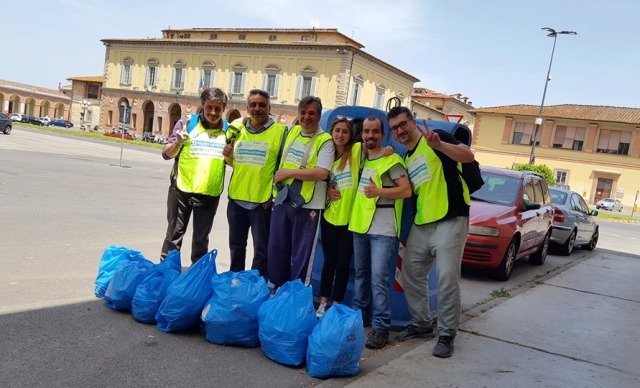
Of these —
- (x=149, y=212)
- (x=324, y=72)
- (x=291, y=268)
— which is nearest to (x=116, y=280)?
(x=291, y=268)

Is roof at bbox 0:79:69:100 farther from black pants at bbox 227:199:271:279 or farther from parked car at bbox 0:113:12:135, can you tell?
black pants at bbox 227:199:271:279

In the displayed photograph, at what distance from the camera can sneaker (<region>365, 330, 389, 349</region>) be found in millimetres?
4531

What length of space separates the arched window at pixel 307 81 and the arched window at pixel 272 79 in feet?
8.52

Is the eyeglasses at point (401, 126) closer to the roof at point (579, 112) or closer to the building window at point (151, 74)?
the roof at point (579, 112)

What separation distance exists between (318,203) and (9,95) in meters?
99.0

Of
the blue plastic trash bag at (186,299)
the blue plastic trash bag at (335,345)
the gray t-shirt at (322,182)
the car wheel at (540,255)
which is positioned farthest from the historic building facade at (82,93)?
the blue plastic trash bag at (335,345)

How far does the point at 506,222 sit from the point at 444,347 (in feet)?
13.0

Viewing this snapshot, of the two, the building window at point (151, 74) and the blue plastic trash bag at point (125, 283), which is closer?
the blue plastic trash bag at point (125, 283)

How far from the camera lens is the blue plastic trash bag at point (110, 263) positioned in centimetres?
489

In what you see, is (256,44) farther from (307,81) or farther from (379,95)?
(379,95)

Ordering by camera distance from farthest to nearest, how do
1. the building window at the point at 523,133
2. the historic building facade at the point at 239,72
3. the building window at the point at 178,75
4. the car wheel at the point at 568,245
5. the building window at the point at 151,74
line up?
the building window at the point at 151,74
the building window at the point at 178,75
the building window at the point at 523,133
the historic building facade at the point at 239,72
the car wheel at the point at 568,245

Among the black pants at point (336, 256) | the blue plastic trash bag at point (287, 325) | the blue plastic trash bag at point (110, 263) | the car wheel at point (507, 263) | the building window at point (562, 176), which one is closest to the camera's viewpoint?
the blue plastic trash bag at point (287, 325)

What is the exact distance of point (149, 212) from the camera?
10648 millimetres

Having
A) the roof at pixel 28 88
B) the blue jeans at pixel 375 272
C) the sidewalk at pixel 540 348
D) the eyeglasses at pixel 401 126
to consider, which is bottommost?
the sidewalk at pixel 540 348
